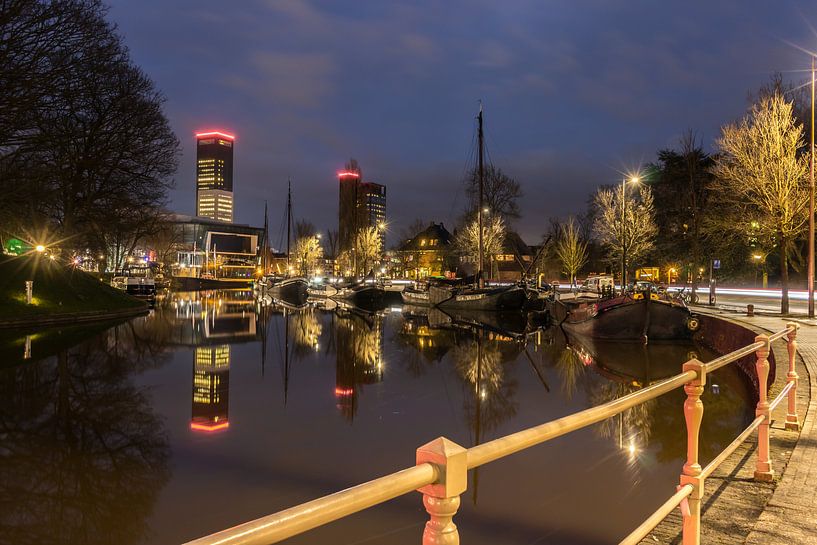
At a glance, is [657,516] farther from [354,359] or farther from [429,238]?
[429,238]

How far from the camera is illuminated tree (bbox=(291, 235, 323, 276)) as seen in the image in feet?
329

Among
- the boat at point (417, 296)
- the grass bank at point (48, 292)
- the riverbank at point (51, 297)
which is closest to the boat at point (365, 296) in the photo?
the boat at point (417, 296)

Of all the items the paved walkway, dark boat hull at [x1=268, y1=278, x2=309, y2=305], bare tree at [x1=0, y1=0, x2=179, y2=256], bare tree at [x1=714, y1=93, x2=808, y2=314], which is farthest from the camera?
dark boat hull at [x1=268, y1=278, x2=309, y2=305]

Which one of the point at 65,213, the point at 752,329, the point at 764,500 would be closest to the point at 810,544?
the point at 764,500

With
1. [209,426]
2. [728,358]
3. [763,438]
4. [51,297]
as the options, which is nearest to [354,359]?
[209,426]

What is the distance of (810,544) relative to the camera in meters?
4.19

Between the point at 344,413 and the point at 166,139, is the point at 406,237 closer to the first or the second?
the point at 166,139

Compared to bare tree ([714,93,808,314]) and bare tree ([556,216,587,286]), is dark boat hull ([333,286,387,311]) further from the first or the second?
bare tree ([714,93,808,314])

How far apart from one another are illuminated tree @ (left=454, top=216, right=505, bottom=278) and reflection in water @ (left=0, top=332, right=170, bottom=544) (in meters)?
44.7

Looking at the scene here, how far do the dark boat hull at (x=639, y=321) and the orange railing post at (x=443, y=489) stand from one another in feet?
84.4

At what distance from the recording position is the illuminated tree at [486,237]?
5725 cm

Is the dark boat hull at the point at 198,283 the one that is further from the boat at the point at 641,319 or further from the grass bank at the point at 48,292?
the boat at the point at 641,319

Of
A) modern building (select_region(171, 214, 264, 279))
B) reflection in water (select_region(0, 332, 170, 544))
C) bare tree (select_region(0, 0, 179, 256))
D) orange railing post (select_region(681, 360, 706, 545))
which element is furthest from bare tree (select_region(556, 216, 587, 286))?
modern building (select_region(171, 214, 264, 279))

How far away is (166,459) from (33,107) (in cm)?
2026
